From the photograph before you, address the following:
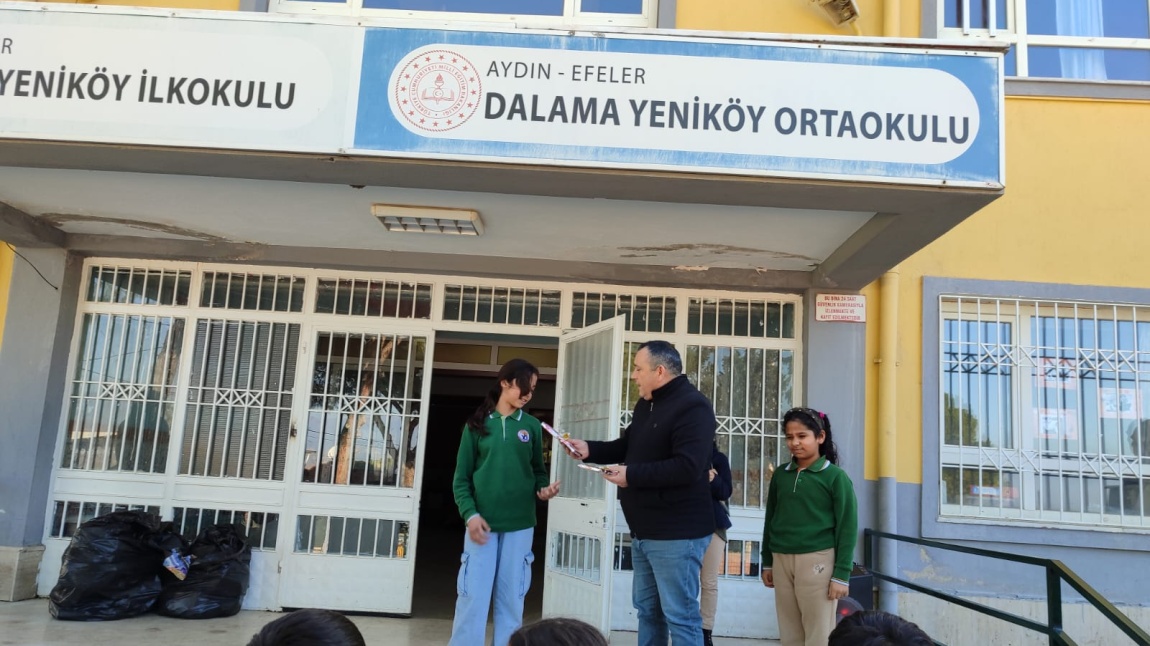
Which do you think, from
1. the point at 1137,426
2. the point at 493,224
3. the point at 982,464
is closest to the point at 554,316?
the point at 493,224

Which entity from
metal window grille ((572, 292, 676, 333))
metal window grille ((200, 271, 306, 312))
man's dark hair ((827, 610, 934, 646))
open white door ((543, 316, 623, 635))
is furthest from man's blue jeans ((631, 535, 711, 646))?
metal window grille ((200, 271, 306, 312))

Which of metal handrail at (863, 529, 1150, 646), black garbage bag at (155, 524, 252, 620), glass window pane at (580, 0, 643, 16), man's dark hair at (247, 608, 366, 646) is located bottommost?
black garbage bag at (155, 524, 252, 620)

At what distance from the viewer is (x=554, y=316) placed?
19.7 ft

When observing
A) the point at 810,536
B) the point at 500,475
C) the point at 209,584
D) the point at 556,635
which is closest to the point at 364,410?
the point at 209,584

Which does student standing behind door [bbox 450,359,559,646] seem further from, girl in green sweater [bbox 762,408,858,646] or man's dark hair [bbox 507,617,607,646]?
man's dark hair [bbox 507,617,607,646]

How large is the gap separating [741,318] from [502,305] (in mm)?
1745

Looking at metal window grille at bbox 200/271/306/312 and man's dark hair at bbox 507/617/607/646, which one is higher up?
metal window grille at bbox 200/271/306/312

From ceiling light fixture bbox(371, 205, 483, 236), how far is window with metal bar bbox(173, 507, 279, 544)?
7.63 ft

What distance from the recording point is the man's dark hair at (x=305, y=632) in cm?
137

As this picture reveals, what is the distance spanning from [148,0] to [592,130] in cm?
413

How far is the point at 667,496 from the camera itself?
338 cm

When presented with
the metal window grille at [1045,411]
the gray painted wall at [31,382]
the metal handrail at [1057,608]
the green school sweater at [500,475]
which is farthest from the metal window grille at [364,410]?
the metal window grille at [1045,411]

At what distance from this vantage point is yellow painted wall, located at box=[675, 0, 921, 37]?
5.89 meters

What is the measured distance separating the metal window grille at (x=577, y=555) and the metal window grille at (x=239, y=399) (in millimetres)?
2058
